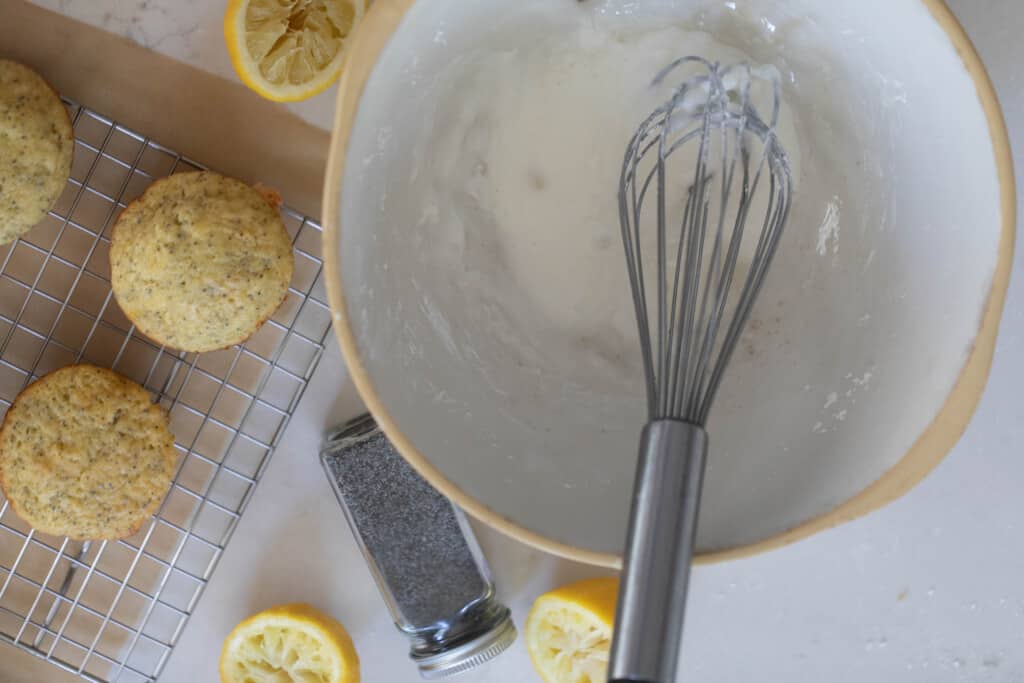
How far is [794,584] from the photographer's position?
3.18ft

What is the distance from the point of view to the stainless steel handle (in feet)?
1.60

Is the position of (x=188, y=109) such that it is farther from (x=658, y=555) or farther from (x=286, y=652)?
(x=658, y=555)

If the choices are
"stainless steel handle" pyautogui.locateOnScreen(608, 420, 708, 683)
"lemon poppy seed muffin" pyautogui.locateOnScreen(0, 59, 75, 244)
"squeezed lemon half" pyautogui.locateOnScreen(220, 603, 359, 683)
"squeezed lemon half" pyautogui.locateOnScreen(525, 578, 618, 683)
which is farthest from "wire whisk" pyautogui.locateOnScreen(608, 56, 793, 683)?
"lemon poppy seed muffin" pyautogui.locateOnScreen(0, 59, 75, 244)

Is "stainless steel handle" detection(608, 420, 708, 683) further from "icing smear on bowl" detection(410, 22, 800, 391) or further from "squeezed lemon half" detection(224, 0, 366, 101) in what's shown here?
"squeezed lemon half" detection(224, 0, 366, 101)

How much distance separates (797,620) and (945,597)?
0.49 ft

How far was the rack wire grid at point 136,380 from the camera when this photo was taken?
92 cm

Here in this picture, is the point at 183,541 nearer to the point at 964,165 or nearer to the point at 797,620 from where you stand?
the point at 797,620

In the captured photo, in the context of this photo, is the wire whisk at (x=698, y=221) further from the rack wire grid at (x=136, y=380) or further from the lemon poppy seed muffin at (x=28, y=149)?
the lemon poppy seed muffin at (x=28, y=149)

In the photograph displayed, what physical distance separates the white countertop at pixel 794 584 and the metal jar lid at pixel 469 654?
0.06m

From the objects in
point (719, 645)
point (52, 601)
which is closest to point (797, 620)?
point (719, 645)

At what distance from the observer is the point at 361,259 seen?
0.62 metres

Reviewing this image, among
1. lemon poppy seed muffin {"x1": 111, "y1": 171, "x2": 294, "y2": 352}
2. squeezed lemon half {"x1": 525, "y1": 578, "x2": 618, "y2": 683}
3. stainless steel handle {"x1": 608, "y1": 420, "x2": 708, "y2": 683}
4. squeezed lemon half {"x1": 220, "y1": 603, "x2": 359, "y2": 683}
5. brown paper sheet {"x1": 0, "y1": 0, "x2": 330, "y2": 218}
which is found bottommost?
squeezed lemon half {"x1": 220, "y1": 603, "x2": 359, "y2": 683}

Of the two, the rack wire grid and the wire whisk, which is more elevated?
the wire whisk

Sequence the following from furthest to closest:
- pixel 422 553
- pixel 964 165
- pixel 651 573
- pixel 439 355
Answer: pixel 422 553, pixel 439 355, pixel 964 165, pixel 651 573
